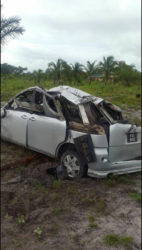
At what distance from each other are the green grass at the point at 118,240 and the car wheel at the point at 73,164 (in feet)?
4.23

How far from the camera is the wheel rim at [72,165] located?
4179 millimetres

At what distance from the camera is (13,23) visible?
15.6 feet

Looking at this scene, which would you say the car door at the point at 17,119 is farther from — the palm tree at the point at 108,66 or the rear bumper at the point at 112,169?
the palm tree at the point at 108,66

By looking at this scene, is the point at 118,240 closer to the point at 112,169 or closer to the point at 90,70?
the point at 112,169

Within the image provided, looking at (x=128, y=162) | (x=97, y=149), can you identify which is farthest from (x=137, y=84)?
(x=128, y=162)

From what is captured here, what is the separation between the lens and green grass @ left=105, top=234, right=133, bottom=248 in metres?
2.91

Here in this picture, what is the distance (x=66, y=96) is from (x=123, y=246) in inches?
77.0

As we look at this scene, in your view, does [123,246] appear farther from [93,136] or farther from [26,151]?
[26,151]

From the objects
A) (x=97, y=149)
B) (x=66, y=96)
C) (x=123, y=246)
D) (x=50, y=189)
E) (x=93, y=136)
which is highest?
(x=66, y=96)

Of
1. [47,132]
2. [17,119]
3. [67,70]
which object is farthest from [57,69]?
[17,119]

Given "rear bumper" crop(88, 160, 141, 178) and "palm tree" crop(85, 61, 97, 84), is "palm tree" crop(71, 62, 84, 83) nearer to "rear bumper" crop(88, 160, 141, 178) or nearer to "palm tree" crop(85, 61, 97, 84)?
"palm tree" crop(85, 61, 97, 84)

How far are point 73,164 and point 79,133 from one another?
0.96 meters

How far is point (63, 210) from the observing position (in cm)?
360

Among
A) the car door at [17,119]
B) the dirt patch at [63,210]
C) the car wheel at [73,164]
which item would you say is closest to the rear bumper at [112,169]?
the car wheel at [73,164]
